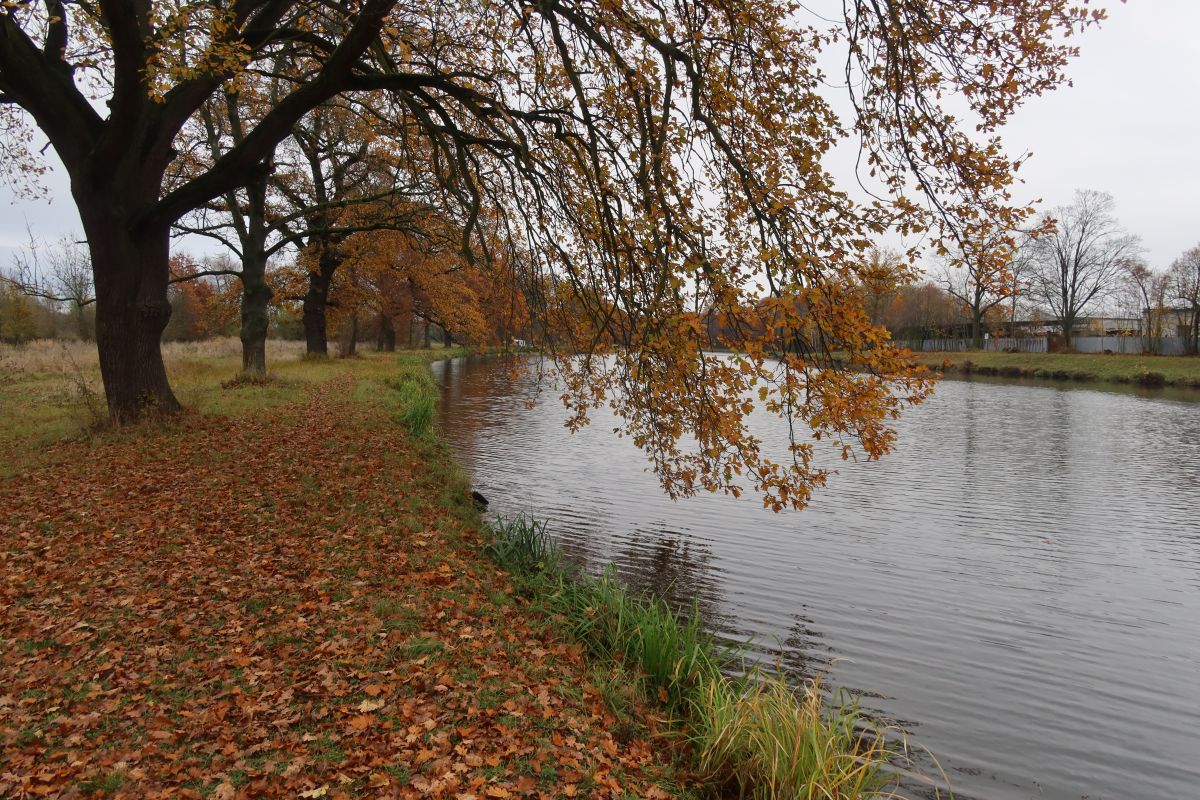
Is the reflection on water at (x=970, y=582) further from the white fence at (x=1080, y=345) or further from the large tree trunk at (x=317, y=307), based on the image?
the white fence at (x=1080, y=345)

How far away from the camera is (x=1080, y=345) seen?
52.4m

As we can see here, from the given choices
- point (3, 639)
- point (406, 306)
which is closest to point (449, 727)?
point (3, 639)

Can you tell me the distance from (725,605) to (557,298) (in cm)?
467

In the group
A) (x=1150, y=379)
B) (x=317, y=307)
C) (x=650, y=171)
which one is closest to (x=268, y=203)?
(x=317, y=307)

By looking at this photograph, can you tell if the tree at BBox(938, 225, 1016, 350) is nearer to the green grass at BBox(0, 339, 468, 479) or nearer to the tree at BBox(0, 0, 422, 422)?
the tree at BBox(0, 0, 422, 422)

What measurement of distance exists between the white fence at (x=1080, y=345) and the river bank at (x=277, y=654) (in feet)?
125

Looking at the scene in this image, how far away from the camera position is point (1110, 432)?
19438 millimetres

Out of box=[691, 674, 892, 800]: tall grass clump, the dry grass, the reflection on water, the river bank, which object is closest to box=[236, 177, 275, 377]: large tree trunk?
the dry grass

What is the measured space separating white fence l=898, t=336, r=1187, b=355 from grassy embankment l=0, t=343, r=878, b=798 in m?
38.0

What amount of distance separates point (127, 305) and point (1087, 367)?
45.5 metres

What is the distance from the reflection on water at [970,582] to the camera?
557cm

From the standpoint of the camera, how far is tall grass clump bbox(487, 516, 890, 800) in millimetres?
4094

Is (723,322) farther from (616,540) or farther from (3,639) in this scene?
(3,639)

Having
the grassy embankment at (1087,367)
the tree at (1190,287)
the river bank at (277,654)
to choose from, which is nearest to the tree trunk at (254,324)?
the river bank at (277,654)
